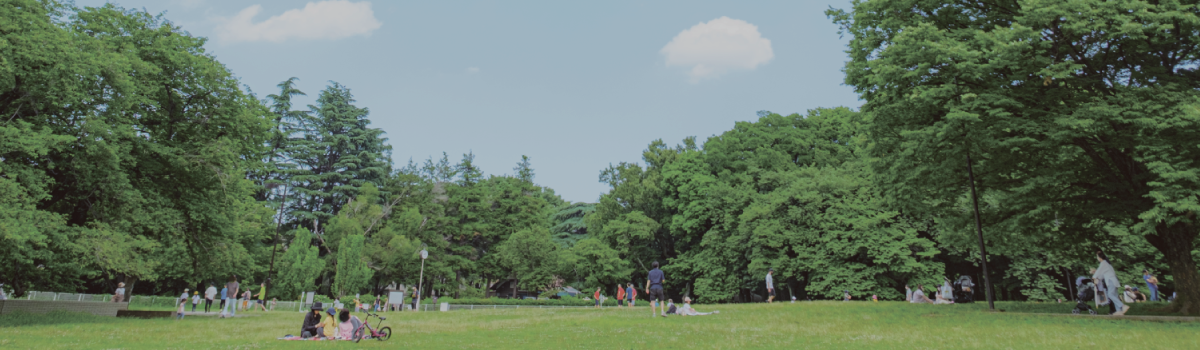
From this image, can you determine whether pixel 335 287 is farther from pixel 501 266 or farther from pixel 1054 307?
pixel 1054 307

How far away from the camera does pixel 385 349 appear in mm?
11070

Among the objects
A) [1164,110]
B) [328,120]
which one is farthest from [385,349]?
[328,120]

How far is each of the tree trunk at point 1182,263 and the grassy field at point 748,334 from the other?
8.89 ft

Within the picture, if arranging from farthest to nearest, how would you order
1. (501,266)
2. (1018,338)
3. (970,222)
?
(501,266) → (970,222) → (1018,338)

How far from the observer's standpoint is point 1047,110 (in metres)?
15.1

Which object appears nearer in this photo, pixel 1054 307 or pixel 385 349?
pixel 385 349

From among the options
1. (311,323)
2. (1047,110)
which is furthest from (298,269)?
(1047,110)

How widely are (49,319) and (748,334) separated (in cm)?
2115

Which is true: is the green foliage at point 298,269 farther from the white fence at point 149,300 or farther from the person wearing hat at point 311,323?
the person wearing hat at point 311,323

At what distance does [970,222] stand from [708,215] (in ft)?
83.2

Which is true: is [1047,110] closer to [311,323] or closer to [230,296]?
[311,323]

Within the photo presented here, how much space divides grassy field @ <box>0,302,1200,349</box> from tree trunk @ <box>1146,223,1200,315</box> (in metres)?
2.71

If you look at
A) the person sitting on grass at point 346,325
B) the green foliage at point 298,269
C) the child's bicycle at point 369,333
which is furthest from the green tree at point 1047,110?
the green foliage at point 298,269

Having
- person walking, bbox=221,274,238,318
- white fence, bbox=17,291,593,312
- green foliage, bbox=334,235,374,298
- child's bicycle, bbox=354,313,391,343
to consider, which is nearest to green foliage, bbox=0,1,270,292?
person walking, bbox=221,274,238,318
